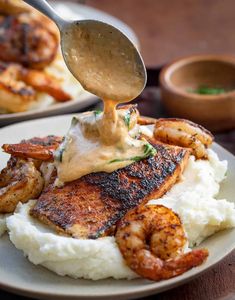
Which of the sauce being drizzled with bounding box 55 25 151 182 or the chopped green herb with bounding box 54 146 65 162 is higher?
the sauce being drizzled with bounding box 55 25 151 182

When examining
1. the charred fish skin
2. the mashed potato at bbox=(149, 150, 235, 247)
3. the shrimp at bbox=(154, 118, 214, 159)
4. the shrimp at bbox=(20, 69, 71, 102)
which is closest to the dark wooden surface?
the shrimp at bbox=(20, 69, 71, 102)

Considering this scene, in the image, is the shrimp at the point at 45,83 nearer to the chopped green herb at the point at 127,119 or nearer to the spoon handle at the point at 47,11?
the spoon handle at the point at 47,11

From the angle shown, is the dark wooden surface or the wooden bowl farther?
the dark wooden surface

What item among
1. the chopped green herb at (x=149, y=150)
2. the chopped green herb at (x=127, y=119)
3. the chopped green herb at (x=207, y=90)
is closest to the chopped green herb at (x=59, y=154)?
the chopped green herb at (x=127, y=119)

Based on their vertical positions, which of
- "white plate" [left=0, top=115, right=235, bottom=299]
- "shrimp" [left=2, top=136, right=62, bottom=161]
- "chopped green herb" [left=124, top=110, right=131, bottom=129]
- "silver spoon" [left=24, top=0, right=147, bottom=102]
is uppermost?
"silver spoon" [left=24, top=0, right=147, bottom=102]

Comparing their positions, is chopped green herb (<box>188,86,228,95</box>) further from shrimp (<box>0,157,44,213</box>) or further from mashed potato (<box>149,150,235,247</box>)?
shrimp (<box>0,157,44,213</box>)

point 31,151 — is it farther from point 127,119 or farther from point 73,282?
→ point 73,282
